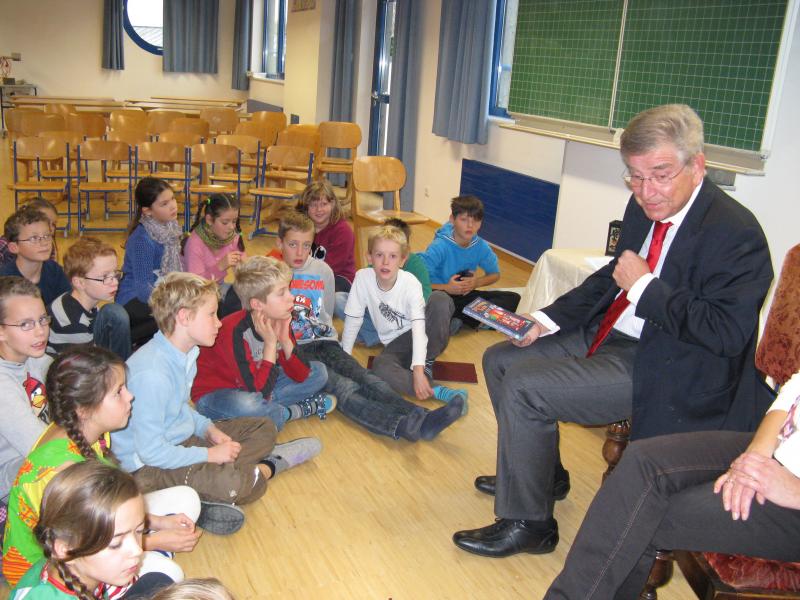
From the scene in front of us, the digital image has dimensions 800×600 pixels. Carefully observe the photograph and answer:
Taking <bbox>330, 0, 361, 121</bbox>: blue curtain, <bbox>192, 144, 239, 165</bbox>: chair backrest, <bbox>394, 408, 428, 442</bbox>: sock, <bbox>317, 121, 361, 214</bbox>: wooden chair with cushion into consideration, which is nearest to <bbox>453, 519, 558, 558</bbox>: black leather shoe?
<bbox>394, 408, 428, 442</bbox>: sock

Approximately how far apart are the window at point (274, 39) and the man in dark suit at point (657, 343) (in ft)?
34.3

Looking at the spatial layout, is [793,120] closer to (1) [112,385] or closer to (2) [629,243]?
(2) [629,243]

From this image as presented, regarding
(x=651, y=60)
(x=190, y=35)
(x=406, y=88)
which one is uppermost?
(x=190, y=35)

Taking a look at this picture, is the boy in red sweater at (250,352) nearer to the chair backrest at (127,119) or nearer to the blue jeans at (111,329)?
the blue jeans at (111,329)

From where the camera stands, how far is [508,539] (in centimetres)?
218

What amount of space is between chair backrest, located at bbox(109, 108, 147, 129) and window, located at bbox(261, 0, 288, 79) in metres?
4.31

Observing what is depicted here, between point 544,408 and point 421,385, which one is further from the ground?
point 544,408

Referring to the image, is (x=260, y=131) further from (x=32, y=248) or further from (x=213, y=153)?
(x=32, y=248)

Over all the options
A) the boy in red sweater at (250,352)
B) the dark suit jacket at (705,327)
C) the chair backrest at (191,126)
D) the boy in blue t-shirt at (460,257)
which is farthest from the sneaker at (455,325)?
the chair backrest at (191,126)

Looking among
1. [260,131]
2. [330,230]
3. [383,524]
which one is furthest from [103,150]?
[383,524]

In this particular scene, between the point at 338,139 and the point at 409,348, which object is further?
the point at 338,139

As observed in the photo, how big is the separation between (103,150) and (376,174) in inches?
93.0

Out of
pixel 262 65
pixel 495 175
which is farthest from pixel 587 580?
pixel 262 65

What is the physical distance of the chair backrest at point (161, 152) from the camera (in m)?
6.05
